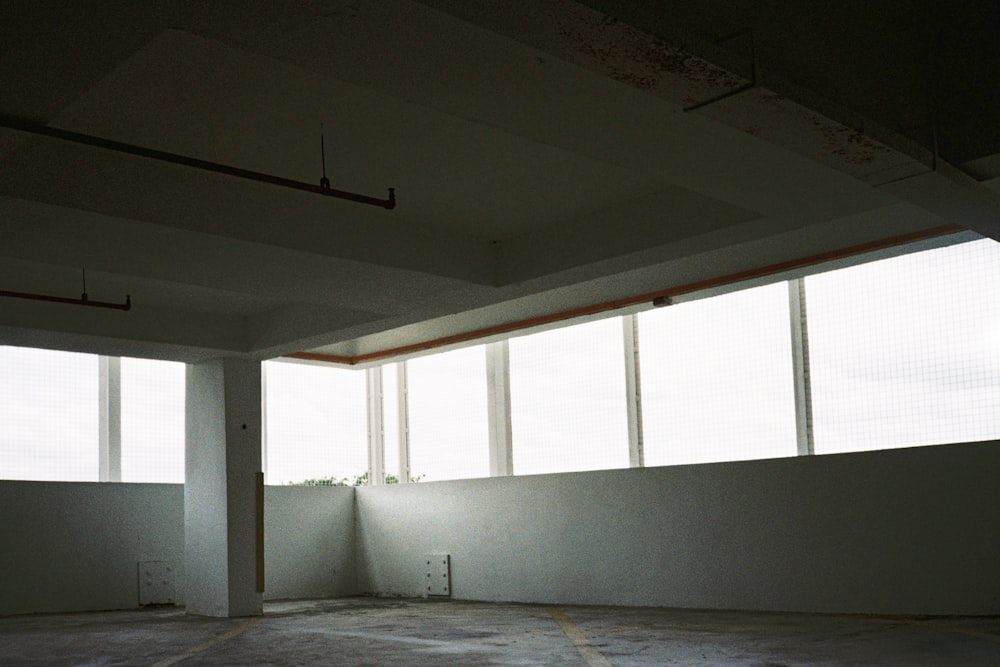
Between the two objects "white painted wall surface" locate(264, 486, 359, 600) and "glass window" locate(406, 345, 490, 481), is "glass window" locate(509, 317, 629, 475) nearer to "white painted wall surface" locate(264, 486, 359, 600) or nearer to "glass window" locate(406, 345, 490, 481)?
"glass window" locate(406, 345, 490, 481)

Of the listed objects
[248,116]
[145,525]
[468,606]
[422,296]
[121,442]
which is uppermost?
[248,116]

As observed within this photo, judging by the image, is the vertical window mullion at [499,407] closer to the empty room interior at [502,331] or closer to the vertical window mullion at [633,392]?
the empty room interior at [502,331]

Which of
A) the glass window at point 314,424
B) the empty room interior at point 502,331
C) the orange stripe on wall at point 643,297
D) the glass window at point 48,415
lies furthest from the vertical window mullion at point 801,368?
the glass window at point 48,415

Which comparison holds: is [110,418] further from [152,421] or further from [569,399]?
[569,399]

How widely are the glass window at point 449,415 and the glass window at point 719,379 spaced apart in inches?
127

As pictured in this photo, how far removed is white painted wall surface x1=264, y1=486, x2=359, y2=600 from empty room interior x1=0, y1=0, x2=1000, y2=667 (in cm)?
5

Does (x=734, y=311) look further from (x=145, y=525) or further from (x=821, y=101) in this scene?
(x=145, y=525)

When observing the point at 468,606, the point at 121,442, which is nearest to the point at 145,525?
the point at 121,442

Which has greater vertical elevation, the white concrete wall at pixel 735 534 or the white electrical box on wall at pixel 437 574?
the white concrete wall at pixel 735 534

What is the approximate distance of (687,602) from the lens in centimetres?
1235

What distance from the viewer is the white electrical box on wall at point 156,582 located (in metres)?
15.1

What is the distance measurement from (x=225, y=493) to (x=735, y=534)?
6492 mm

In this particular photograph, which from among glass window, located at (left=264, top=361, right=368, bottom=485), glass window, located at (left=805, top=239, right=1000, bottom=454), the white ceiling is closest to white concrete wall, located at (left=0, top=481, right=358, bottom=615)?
glass window, located at (left=264, top=361, right=368, bottom=485)

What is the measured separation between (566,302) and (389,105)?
6.93 metres
